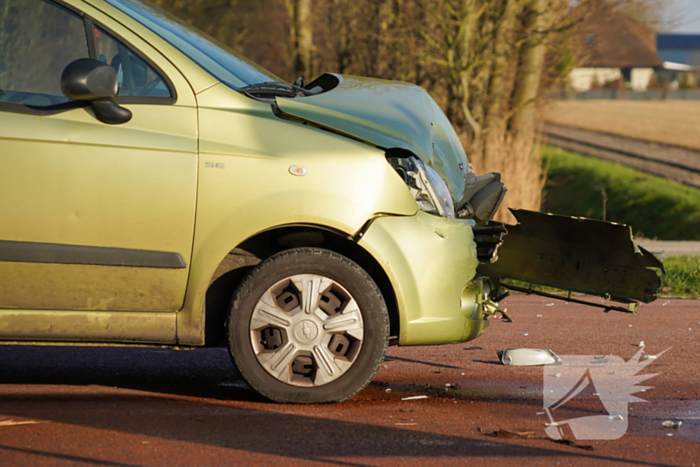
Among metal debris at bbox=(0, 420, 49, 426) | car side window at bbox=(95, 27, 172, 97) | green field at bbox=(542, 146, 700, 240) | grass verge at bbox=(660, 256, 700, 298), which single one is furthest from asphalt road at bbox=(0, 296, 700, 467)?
green field at bbox=(542, 146, 700, 240)

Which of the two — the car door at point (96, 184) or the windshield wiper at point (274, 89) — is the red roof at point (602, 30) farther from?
the car door at point (96, 184)

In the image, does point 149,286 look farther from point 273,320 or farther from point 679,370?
point 679,370

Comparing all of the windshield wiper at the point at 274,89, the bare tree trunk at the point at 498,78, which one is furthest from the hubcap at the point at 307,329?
the bare tree trunk at the point at 498,78

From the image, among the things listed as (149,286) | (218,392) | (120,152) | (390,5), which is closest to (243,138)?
(120,152)

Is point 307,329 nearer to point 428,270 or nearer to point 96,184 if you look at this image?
point 428,270

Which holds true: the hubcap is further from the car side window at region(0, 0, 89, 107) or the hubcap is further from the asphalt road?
the car side window at region(0, 0, 89, 107)

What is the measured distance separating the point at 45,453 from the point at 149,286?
914 millimetres

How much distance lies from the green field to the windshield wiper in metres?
12.4

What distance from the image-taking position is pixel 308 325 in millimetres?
4121

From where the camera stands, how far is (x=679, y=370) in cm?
498

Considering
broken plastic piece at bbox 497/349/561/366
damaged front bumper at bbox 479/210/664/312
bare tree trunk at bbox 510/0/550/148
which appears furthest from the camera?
bare tree trunk at bbox 510/0/550/148

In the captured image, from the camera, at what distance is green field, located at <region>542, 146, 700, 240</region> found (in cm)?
1952

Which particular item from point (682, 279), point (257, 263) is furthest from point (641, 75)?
point (257, 263)

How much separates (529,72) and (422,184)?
10.6m
